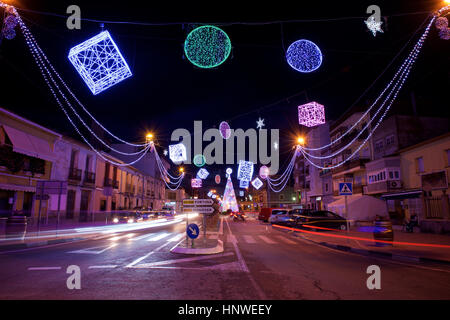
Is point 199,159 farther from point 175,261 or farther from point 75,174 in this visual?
point 175,261

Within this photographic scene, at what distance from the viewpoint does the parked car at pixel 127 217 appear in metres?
29.8

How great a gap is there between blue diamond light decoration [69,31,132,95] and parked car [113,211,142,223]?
880 inches

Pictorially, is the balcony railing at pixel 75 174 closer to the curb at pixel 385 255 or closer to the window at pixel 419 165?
the curb at pixel 385 255

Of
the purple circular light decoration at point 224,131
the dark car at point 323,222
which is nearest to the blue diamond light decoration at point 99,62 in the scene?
the purple circular light decoration at point 224,131

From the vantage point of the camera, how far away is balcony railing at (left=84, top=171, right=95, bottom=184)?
30.3 m

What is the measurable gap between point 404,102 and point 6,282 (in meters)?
33.0

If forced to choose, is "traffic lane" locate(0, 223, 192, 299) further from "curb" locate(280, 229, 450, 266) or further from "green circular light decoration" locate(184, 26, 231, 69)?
"curb" locate(280, 229, 450, 266)

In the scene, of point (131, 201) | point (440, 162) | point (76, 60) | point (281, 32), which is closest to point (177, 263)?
point (76, 60)

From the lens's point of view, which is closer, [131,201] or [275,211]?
[275,211]

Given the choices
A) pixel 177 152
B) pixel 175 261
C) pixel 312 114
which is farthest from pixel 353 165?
pixel 175 261

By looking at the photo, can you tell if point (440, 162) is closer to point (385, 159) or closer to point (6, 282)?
point (385, 159)

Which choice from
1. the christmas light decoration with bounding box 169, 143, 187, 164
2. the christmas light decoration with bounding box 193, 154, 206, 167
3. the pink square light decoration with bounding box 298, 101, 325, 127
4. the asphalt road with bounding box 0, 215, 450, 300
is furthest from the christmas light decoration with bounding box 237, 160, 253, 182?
the asphalt road with bounding box 0, 215, 450, 300

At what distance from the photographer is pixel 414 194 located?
902 inches

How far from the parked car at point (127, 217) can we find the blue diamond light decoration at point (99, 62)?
22.4 m
